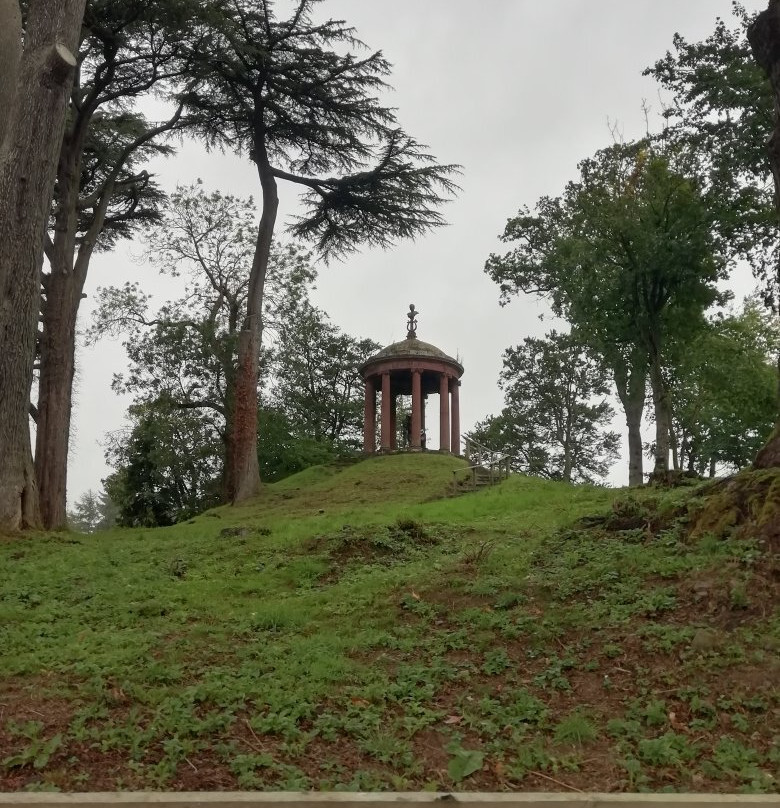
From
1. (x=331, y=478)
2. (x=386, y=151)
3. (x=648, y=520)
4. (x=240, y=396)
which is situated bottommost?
(x=648, y=520)

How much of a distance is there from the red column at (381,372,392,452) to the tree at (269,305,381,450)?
606cm

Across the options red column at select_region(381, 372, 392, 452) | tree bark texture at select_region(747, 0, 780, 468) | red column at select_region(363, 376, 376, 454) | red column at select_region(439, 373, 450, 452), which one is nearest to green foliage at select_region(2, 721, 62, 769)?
tree bark texture at select_region(747, 0, 780, 468)

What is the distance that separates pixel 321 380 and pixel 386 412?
30.2ft

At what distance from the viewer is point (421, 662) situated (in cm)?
530

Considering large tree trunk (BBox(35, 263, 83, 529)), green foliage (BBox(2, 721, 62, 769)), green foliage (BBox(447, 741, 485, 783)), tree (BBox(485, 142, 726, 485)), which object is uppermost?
tree (BBox(485, 142, 726, 485))

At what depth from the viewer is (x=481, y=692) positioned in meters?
4.77

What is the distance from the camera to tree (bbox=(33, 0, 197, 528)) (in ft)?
51.9

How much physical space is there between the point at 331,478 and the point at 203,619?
1673 centimetres

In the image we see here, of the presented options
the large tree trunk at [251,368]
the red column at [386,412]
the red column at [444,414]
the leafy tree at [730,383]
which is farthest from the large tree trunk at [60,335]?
the leafy tree at [730,383]

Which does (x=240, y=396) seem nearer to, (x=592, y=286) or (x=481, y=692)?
(x=592, y=286)

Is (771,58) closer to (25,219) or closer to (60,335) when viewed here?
(25,219)

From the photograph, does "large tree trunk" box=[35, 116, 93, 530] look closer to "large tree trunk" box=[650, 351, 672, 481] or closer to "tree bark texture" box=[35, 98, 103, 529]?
"tree bark texture" box=[35, 98, 103, 529]

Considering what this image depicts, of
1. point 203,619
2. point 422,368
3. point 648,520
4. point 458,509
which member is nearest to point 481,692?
point 203,619

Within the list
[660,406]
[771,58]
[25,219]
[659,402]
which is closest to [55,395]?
[25,219]
